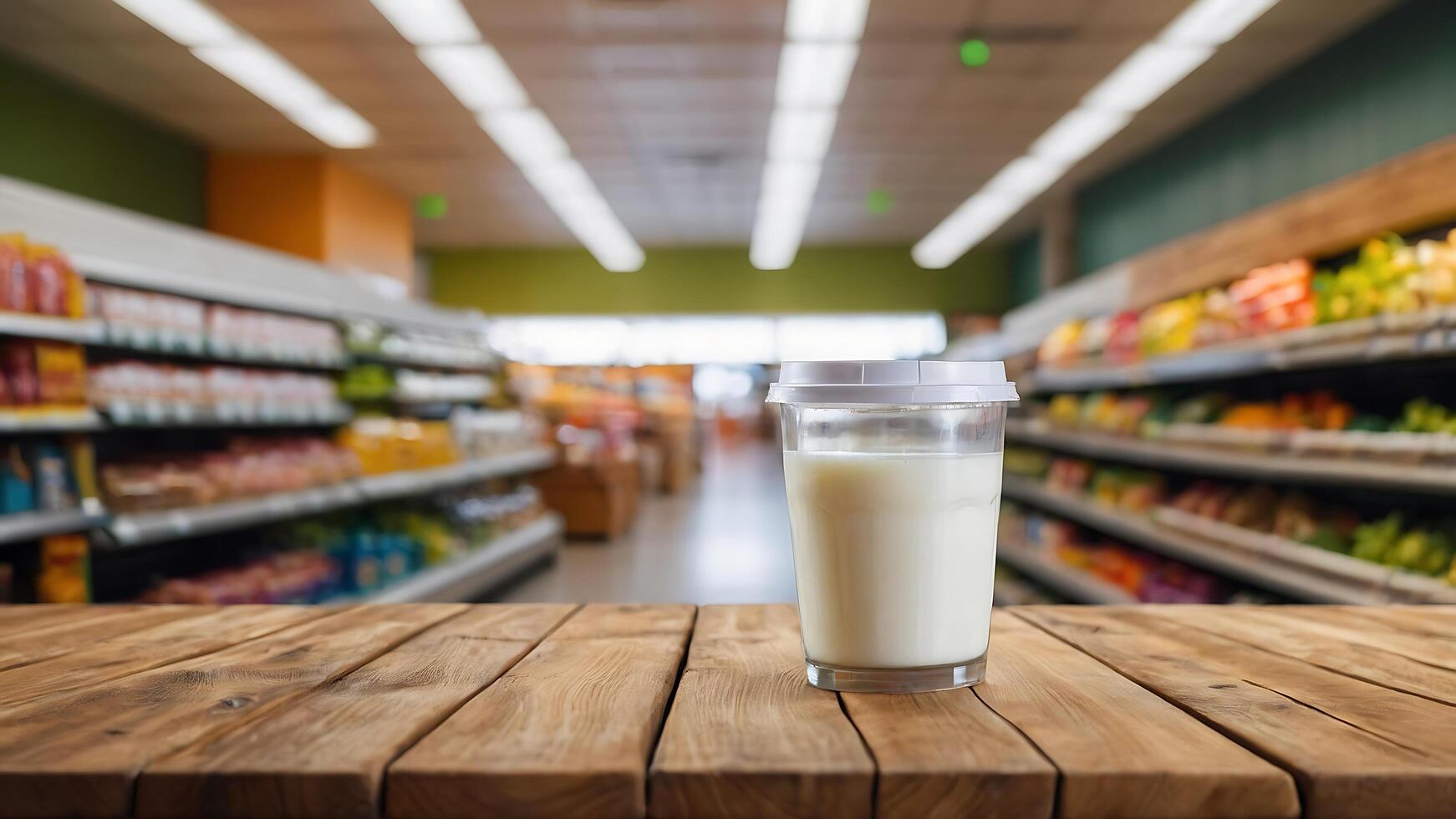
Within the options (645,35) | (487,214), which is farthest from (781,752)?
(487,214)

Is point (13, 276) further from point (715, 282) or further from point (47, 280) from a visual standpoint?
point (715, 282)

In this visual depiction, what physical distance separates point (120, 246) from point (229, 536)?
1.64 m

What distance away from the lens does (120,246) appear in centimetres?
361

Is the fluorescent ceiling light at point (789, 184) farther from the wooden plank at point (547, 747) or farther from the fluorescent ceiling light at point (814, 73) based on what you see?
the wooden plank at point (547, 747)

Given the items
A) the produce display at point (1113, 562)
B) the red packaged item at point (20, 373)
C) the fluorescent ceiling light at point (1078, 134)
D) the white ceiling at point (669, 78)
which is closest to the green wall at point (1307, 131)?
the white ceiling at point (669, 78)

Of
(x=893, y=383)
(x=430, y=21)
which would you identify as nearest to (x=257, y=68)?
(x=430, y=21)

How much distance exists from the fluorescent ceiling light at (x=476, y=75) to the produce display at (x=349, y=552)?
263cm

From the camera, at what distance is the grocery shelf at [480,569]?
5004mm

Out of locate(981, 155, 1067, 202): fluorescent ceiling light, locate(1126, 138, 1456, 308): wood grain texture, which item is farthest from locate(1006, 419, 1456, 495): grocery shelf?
locate(981, 155, 1067, 202): fluorescent ceiling light

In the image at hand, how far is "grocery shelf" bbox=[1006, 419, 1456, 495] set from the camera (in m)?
2.83

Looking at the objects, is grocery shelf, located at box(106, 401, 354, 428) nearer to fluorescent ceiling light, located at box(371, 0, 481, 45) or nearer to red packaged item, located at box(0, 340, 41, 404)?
red packaged item, located at box(0, 340, 41, 404)

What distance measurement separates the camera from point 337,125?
7.27m

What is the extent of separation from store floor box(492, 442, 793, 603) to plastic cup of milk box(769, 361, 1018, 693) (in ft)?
12.7

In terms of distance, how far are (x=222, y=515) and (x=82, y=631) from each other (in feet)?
10.4
